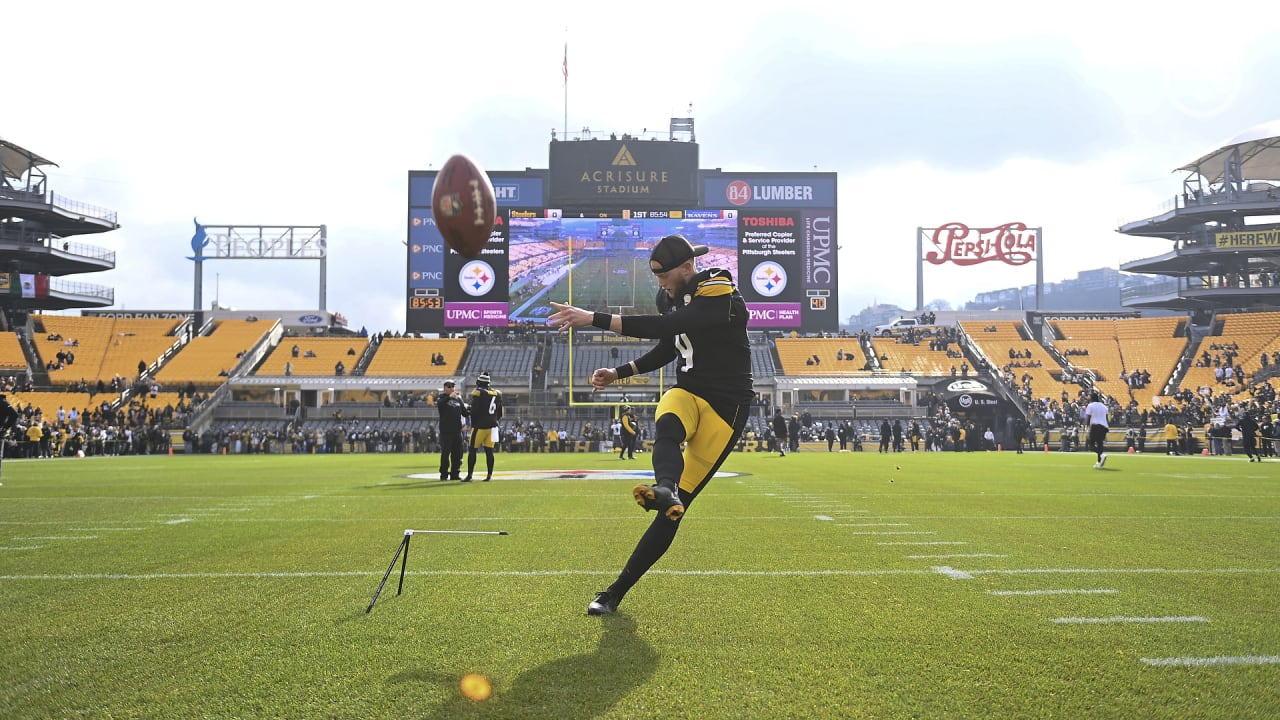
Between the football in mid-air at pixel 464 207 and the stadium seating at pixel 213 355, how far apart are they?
144 feet

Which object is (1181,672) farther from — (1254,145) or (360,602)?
(1254,145)

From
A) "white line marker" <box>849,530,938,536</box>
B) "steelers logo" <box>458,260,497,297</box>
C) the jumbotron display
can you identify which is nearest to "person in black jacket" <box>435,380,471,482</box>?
"white line marker" <box>849,530,938,536</box>

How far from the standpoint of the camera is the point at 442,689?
290cm

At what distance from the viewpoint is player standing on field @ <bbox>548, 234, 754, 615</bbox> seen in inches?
165

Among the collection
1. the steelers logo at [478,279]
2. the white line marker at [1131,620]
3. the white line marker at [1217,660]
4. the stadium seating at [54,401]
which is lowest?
the stadium seating at [54,401]

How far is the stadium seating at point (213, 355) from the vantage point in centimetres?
4506

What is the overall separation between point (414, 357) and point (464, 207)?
44125 mm

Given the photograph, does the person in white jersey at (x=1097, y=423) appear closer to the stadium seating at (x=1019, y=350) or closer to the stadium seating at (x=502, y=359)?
the stadium seating at (x=1019, y=350)

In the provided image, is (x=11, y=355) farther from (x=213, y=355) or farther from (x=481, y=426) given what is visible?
(x=481, y=426)

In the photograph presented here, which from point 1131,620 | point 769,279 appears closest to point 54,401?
point 769,279

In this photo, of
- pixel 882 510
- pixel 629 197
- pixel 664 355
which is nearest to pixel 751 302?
pixel 629 197

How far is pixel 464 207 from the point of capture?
574 cm

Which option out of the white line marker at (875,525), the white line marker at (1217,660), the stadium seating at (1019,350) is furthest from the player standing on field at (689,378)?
the stadium seating at (1019,350)

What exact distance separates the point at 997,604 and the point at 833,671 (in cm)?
154
